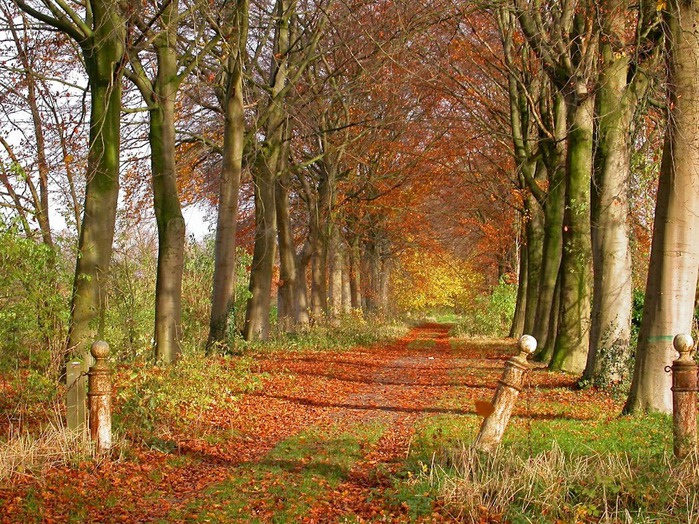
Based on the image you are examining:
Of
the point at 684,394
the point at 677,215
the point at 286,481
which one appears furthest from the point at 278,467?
the point at 677,215

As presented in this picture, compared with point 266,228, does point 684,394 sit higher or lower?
lower

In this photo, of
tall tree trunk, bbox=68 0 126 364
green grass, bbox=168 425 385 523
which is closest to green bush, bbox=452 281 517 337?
green grass, bbox=168 425 385 523

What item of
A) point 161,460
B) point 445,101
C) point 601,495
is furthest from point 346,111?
point 601,495

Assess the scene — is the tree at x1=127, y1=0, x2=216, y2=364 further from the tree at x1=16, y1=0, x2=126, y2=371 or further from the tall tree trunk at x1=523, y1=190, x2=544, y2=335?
the tall tree trunk at x1=523, y1=190, x2=544, y2=335

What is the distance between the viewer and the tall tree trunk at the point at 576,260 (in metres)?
14.7

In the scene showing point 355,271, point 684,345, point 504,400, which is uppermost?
point 355,271

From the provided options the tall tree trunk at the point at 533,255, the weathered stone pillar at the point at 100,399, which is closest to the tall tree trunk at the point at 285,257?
the tall tree trunk at the point at 533,255

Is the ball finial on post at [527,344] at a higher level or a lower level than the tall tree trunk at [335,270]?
lower

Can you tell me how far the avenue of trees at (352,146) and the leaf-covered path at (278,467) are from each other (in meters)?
2.07

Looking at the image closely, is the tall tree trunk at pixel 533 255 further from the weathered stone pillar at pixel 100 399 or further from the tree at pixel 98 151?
the weathered stone pillar at pixel 100 399

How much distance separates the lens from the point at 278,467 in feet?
24.6

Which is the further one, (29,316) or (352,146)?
(352,146)

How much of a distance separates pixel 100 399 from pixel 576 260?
11.0 metres

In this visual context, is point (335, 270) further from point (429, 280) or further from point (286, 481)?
point (429, 280)
